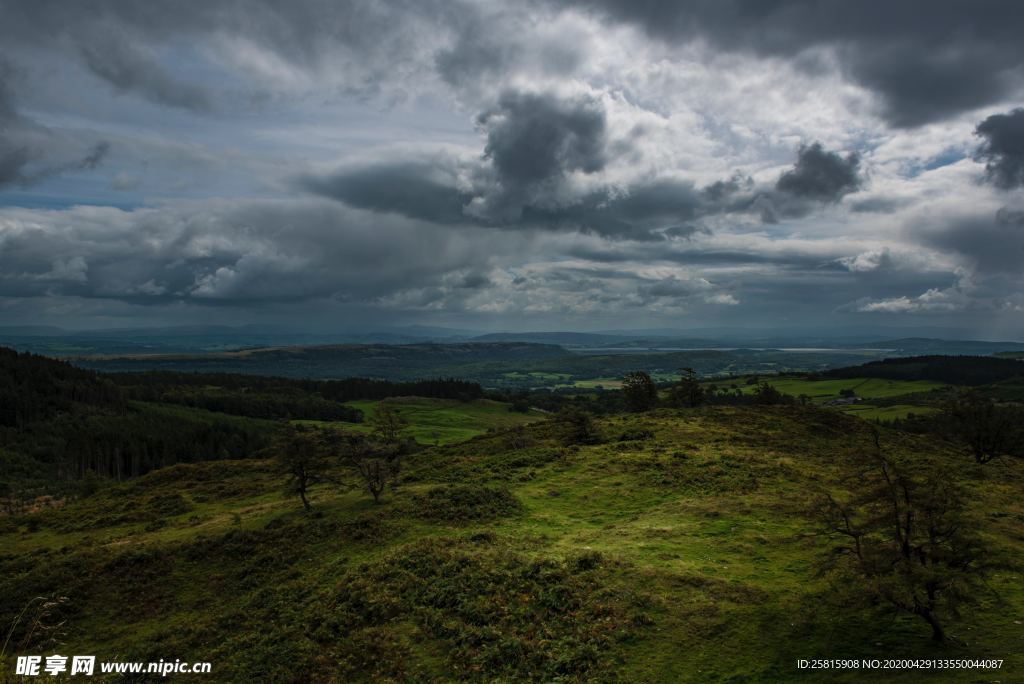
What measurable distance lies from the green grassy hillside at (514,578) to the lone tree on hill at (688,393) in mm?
43098

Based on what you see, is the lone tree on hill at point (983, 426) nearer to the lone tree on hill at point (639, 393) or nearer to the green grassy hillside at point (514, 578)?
the green grassy hillside at point (514, 578)

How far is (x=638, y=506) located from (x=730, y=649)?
55.7 ft

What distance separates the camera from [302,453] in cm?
3847

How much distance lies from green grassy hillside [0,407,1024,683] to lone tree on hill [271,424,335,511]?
10.2 feet

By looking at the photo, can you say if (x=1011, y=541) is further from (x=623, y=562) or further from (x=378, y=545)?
(x=378, y=545)

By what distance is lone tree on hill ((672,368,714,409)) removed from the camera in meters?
92.6

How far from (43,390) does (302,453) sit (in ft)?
628

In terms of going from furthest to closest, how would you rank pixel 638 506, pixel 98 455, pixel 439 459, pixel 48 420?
pixel 48 420, pixel 98 455, pixel 439 459, pixel 638 506

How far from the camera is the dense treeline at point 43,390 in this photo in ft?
506

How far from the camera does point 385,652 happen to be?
18828 mm

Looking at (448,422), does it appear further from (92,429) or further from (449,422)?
(92,429)

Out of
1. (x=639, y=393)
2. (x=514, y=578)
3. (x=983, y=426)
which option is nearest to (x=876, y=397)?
(x=639, y=393)

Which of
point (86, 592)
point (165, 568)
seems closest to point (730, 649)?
point (165, 568)

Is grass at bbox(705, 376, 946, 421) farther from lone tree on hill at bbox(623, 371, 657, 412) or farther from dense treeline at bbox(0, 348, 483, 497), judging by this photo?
dense treeline at bbox(0, 348, 483, 497)
